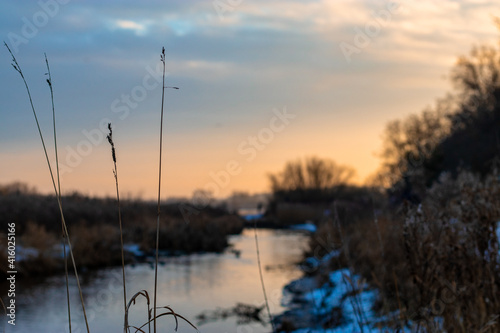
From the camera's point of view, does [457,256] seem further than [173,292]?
No

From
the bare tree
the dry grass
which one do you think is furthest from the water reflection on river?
the bare tree

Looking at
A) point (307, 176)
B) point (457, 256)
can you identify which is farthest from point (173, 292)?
point (307, 176)

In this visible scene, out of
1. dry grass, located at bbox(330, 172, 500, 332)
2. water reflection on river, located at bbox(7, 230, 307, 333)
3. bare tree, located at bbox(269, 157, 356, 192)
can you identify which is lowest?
water reflection on river, located at bbox(7, 230, 307, 333)

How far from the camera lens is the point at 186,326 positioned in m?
7.02

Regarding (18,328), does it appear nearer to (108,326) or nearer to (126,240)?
(108,326)

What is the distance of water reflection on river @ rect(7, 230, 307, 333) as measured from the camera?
26.8 feet

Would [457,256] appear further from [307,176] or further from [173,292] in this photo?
[307,176]

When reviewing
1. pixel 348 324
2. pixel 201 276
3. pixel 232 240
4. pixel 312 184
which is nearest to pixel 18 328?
pixel 348 324

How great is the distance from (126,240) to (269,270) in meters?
6.08

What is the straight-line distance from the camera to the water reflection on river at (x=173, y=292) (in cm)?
818

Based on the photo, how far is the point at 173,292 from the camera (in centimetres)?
1084

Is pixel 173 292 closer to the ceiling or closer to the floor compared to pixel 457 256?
closer to the floor

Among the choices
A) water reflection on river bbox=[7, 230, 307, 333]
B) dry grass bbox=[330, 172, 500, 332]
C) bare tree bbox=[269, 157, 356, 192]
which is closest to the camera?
dry grass bbox=[330, 172, 500, 332]

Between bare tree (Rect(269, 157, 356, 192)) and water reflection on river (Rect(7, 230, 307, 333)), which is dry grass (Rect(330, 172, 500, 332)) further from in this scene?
bare tree (Rect(269, 157, 356, 192))
